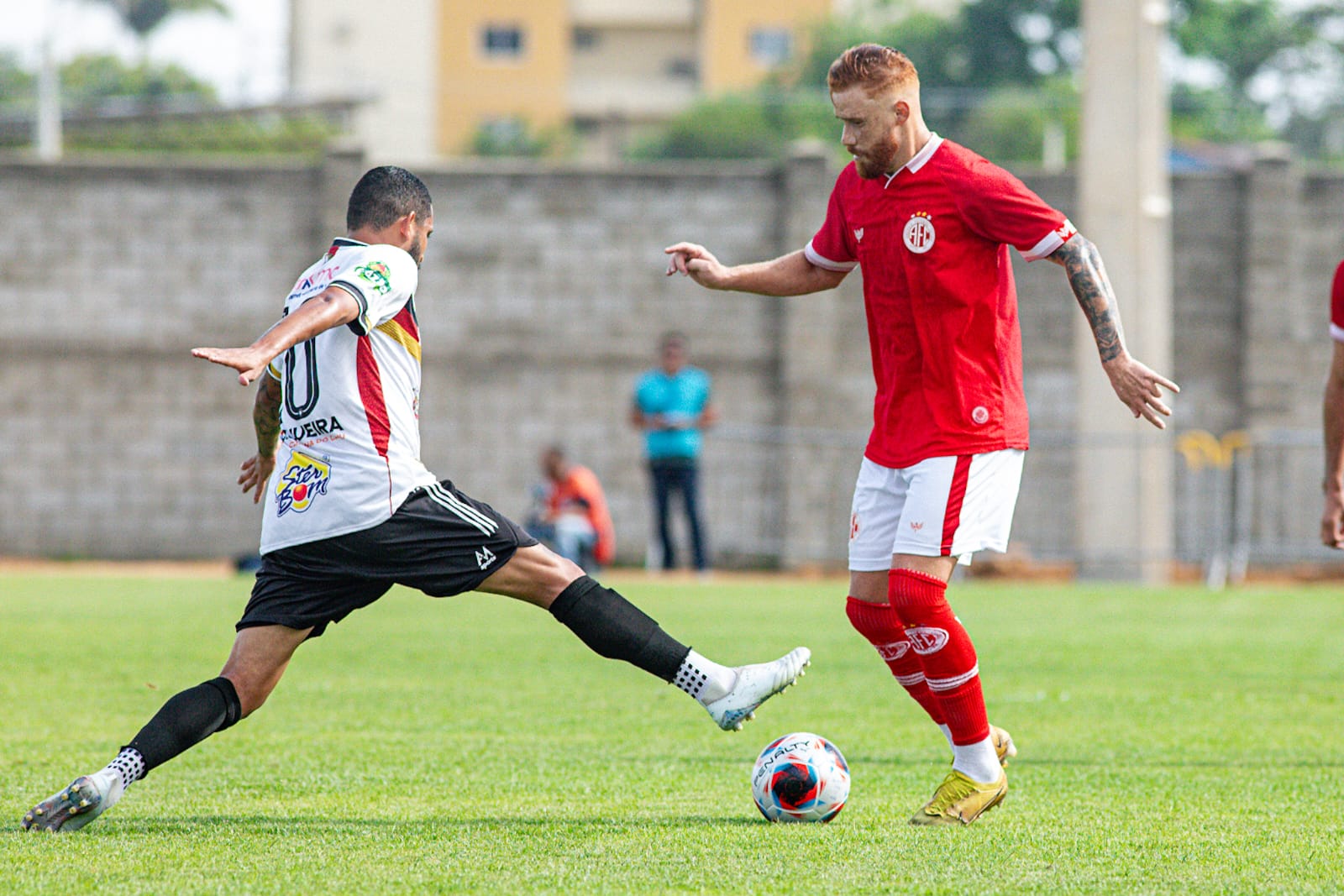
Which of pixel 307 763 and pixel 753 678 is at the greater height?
pixel 753 678

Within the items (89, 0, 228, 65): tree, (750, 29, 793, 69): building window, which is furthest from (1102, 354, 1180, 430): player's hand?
(750, 29, 793, 69): building window

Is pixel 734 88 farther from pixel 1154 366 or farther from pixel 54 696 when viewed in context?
pixel 54 696

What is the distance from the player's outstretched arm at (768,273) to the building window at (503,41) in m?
65.3

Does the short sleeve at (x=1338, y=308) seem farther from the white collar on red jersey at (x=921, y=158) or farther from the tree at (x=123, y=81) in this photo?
the tree at (x=123, y=81)

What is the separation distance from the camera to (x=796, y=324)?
825 inches

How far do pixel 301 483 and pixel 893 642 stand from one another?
75.3 inches

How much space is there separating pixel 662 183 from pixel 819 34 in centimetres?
5031

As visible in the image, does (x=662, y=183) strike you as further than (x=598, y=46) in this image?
No

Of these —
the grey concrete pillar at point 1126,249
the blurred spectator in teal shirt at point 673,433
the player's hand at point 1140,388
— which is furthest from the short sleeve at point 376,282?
the grey concrete pillar at point 1126,249

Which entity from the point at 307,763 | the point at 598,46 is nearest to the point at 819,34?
the point at 598,46

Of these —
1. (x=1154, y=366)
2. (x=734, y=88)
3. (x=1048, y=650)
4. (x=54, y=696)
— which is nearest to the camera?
(x=54, y=696)

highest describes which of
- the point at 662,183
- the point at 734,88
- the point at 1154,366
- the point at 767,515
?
the point at 734,88

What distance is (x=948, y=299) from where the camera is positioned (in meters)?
5.16

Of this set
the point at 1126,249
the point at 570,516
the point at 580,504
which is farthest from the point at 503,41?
the point at 570,516
